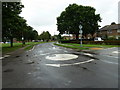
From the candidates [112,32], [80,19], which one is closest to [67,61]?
[80,19]

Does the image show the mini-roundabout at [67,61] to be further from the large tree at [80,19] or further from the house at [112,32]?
the house at [112,32]

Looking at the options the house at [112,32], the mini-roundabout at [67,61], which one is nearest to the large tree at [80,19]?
the house at [112,32]

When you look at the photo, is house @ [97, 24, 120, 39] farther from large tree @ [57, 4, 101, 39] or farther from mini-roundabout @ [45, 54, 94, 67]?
mini-roundabout @ [45, 54, 94, 67]

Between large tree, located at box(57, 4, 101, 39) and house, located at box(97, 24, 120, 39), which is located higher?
large tree, located at box(57, 4, 101, 39)

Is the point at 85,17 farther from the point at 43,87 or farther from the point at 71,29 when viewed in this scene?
the point at 43,87

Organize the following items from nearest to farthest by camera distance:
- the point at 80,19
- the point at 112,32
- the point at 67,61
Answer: the point at 67,61
the point at 80,19
the point at 112,32

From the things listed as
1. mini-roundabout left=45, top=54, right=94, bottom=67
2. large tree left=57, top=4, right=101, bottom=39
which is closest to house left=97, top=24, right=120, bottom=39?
large tree left=57, top=4, right=101, bottom=39

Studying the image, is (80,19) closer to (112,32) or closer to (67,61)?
(112,32)

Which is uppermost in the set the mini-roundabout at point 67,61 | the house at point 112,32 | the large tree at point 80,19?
the large tree at point 80,19

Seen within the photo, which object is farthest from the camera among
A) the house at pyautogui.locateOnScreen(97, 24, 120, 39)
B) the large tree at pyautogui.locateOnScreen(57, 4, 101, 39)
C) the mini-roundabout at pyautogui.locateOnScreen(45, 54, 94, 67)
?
the house at pyautogui.locateOnScreen(97, 24, 120, 39)

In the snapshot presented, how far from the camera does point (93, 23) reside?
4022cm

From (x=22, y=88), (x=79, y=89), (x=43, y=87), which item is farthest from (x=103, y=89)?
(x=22, y=88)

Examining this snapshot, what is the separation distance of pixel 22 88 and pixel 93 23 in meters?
41.4

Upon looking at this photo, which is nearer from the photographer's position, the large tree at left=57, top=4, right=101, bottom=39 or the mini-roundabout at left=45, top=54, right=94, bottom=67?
the mini-roundabout at left=45, top=54, right=94, bottom=67
